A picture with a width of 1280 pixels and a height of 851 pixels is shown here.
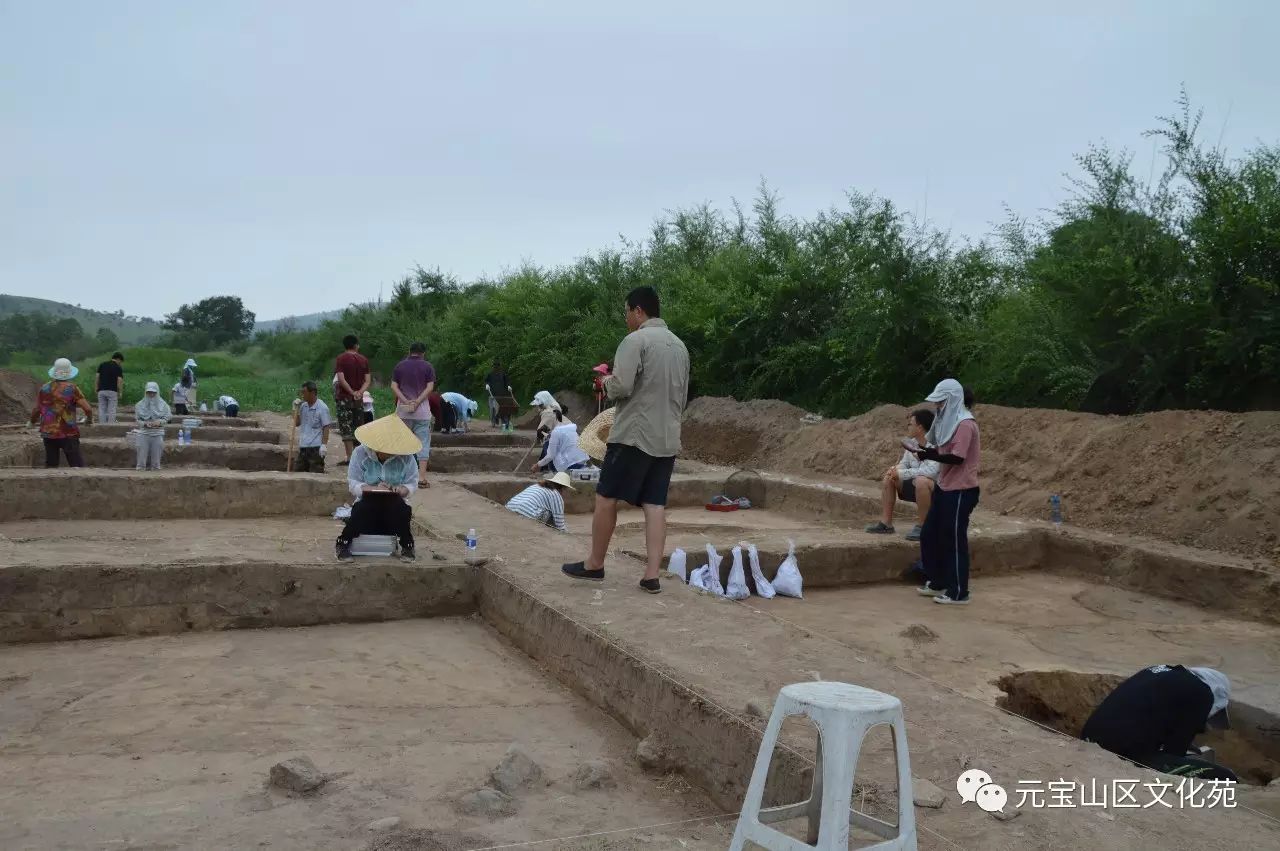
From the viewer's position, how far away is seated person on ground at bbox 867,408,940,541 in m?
8.40

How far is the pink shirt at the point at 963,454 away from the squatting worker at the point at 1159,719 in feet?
9.55

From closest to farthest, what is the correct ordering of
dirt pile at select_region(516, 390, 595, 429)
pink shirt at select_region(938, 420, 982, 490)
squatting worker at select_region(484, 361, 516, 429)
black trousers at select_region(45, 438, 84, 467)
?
pink shirt at select_region(938, 420, 982, 490), black trousers at select_region(45, 438, 84, 467), squatting worker at select_region(484, 361, 516, 429), dirt pile at select_region(516, 390, 595, 429)

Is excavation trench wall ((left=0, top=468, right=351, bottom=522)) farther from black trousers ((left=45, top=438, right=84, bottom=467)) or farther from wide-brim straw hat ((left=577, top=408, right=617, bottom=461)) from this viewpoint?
wide-brim straw hat ((left=577, top=408, right=617, bottom=461))

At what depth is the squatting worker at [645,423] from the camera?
213 inches

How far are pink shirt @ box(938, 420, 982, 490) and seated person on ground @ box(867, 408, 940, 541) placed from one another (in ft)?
3.55

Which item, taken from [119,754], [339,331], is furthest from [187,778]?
[339,331]

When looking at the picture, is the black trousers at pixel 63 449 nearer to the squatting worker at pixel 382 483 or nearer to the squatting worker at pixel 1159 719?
the squatting worker at pixel 382 483

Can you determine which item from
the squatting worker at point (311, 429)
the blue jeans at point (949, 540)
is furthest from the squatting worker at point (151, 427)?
the blue jeans at point (949, 540)

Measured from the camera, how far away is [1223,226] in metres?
9.88

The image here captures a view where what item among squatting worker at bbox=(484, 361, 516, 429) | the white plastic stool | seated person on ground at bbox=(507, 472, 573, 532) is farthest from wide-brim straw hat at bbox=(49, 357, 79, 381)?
squatting worker at bbox=(484, 361, 516, 429)

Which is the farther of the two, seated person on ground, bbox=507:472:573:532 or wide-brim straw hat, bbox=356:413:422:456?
seated person on ground, bbox=507:472:573:532

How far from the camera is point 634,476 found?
5.45 metres

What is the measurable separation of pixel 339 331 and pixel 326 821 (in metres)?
46.4

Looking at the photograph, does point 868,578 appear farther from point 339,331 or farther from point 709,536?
point 339,331
